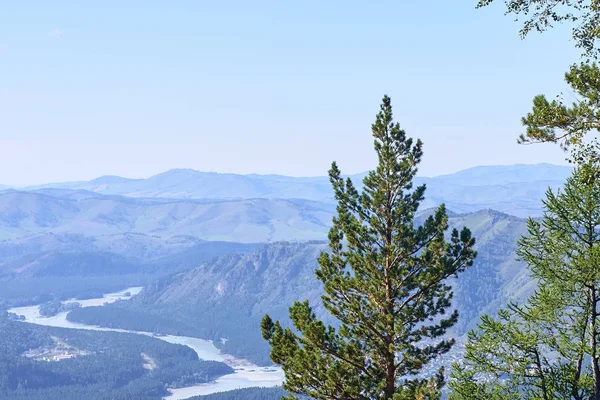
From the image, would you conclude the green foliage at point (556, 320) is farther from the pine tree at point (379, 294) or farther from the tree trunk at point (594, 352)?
the pine tree at point (379, 294)

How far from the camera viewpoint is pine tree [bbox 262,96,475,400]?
32500 mm

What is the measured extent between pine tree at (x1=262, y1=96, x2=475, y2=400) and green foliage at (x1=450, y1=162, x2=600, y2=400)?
777cm

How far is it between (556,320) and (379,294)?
34.9 feet

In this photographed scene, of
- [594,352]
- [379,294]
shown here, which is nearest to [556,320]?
[594,352]

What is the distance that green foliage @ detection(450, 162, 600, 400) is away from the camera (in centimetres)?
2270

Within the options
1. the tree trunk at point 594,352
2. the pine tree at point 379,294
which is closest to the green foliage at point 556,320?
the tree trunk at point 594,352

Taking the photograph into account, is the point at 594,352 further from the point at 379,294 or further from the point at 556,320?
the point at 379,294

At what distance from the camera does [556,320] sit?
23.4 m

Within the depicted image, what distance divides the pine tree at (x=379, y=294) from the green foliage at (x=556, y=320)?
777 centimetres

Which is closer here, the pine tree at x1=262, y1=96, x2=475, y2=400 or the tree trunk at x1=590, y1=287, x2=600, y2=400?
the tree trunk at x1=590, y1=287, x2=600, y2=400

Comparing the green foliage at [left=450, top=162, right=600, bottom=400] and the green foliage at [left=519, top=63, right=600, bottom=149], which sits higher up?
the green foliage at [left=519, top=63, right=600, bottom=149]

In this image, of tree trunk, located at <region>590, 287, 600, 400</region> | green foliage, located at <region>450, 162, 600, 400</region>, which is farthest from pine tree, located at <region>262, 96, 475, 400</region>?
tree trunk, located at <region>590, 287, 600, 400</region>

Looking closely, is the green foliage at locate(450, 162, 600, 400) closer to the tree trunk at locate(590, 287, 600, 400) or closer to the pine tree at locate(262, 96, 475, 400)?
the tree trunk at locate(590, 287, 600, 400)

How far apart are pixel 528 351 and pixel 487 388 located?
2556mm
